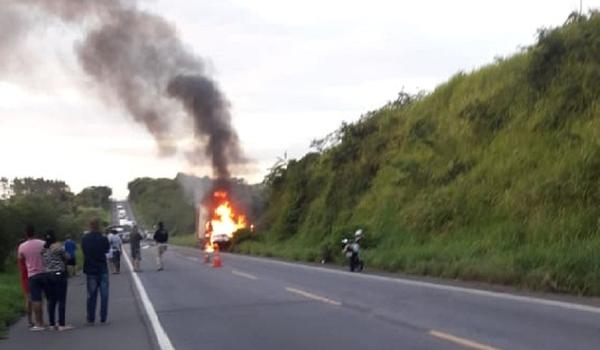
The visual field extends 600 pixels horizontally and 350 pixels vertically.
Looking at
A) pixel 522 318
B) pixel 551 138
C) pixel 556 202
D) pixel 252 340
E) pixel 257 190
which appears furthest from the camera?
pixel 257 190

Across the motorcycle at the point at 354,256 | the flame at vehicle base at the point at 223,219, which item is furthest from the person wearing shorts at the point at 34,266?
the flame at vehicle base at the point at 223,219

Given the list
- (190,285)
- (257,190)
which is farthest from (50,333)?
(257,190)

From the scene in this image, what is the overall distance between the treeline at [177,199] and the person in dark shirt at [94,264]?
41.4m

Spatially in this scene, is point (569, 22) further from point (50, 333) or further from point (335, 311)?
point (50, 333)

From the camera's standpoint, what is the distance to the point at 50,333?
16.3 m

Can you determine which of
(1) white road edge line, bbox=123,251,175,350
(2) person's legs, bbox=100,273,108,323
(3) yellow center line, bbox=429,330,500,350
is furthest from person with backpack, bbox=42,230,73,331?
(3) yellow center line, bbox=429,330,500,350

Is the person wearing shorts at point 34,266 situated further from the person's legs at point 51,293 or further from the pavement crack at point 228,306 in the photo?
the pavement crack at point 228,306

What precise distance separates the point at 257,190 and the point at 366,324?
4982 cm

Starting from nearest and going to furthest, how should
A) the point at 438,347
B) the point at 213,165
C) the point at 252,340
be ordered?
the point at 438,347
the point at 252,340
the point at 213,165

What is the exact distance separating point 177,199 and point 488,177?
9268 cm

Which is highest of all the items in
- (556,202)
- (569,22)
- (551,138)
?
(569,22)

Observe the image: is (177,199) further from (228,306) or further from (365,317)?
(365,317)

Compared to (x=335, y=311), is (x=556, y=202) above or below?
above

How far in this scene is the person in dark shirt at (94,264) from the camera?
1702 cm
